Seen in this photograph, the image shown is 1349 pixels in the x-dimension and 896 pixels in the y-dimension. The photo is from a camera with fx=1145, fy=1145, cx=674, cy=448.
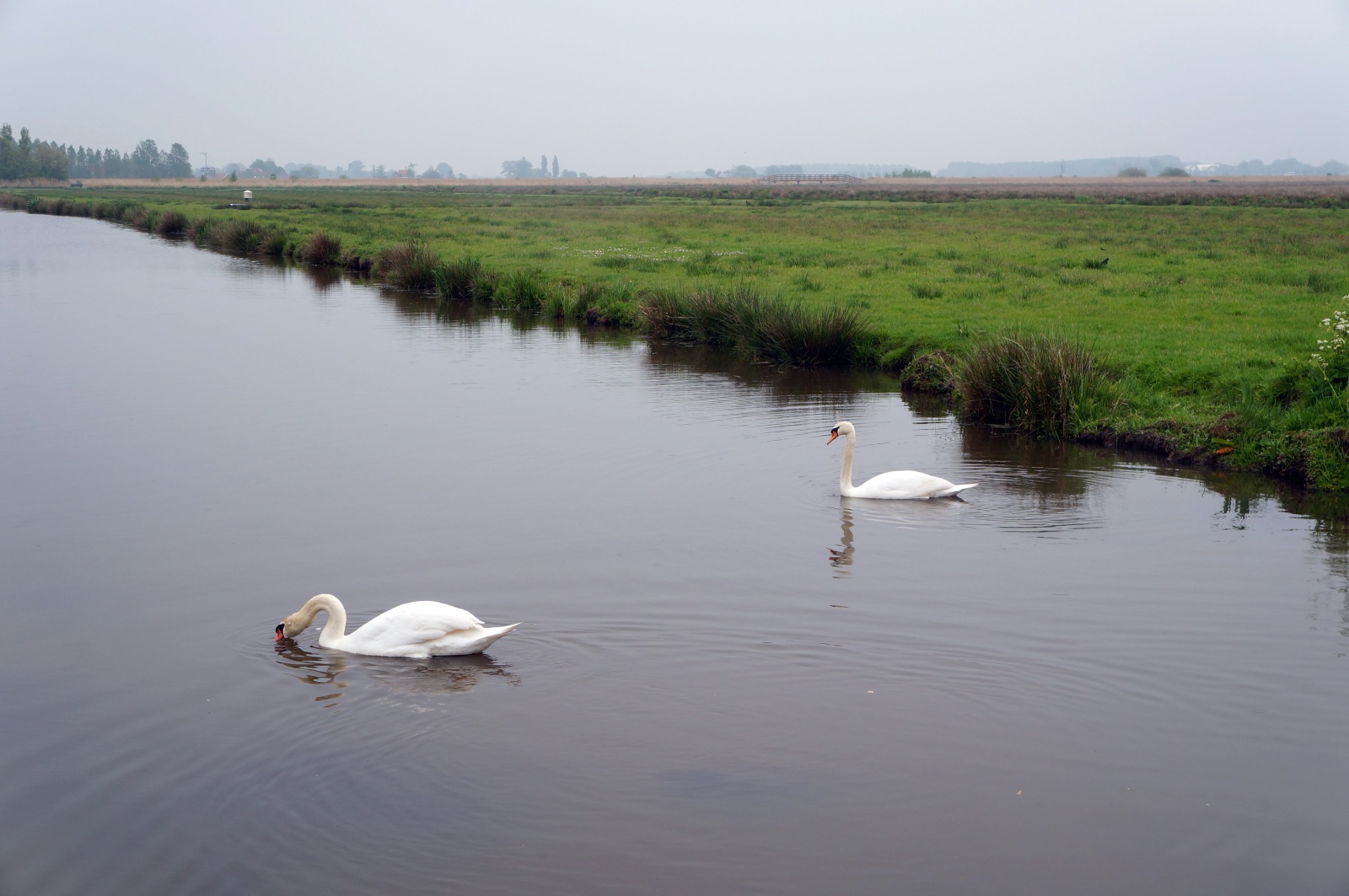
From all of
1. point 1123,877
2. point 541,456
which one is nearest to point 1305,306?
point 541,456

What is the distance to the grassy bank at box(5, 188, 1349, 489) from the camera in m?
15.8

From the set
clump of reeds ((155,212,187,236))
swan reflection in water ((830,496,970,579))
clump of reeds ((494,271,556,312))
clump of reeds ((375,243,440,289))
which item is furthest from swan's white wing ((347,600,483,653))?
clump of reeds ((155,212,187,236))

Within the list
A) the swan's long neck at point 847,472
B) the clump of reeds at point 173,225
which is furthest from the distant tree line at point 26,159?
the swan's long neck at point 847,472

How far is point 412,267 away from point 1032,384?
919 inches

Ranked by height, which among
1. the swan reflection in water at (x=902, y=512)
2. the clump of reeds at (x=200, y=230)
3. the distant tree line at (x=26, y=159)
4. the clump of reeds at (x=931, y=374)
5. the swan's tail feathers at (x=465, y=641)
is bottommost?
the swan's tail feathers at (x=465, y=641)

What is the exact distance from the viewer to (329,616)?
29.5 ft

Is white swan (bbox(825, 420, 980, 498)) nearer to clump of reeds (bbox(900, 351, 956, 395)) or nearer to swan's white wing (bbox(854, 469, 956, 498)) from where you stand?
swan's white wing (bbox(854, 469, 956, 498))

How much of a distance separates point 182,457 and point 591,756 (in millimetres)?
9573

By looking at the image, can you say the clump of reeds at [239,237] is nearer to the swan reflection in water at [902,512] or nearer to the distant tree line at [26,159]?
the swan reflection in water at [902,512]

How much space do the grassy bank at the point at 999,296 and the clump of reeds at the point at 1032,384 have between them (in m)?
0.03

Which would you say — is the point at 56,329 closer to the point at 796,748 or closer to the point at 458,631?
the point at 458,631

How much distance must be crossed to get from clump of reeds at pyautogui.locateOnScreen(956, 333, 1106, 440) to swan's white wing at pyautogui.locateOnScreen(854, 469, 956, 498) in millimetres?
3807

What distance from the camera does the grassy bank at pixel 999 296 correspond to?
15.8 metres

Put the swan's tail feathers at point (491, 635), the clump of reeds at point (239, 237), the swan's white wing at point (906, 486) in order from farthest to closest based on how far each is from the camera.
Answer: the clump of reeds at point (239, 237) < the swan's white wing at point (906, 486) < the swan's tail feathers at point (491, 635)
